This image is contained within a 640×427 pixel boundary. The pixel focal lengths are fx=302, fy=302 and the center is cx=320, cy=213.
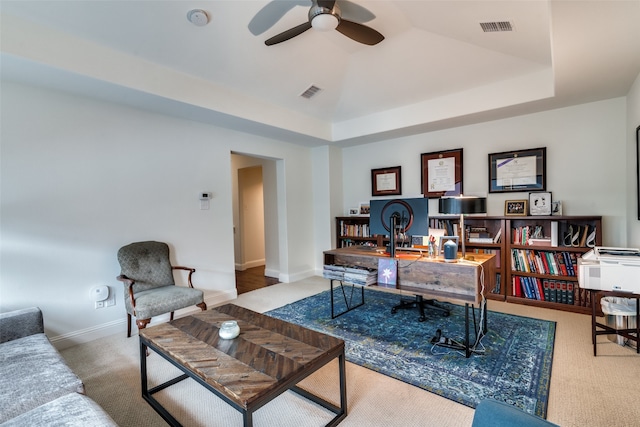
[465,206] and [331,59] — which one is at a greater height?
[331,59]

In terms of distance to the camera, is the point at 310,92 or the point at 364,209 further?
the point at 364,209

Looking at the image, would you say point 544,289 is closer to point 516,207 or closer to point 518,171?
point 516,207

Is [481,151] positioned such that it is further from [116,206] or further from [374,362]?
[116,206]

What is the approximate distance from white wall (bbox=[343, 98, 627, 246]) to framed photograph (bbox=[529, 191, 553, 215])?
116 mm

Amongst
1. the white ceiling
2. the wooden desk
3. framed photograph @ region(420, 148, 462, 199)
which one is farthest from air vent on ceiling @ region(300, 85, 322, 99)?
the wooden desk

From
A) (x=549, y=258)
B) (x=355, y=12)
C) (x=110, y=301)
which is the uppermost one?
(x=355, y=12)

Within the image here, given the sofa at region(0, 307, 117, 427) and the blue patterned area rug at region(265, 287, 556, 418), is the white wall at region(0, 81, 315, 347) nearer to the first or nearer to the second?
the sofa at region(0, 307, 117, 427)

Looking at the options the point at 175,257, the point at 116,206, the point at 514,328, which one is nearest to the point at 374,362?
the point at 514,328

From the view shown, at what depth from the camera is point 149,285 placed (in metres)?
3.21

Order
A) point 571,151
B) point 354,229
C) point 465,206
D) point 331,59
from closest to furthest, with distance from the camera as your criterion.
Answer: point 465,206
point 331,59
point 571,151
point 354,229

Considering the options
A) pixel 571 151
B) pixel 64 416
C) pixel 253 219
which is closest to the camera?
pixel 64 416

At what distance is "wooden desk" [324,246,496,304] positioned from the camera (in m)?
2.41

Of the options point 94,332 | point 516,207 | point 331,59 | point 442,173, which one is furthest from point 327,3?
point 94,332

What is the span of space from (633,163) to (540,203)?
2.99ft
